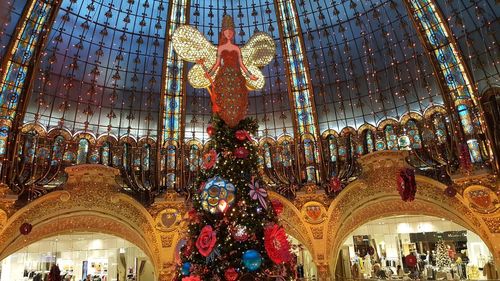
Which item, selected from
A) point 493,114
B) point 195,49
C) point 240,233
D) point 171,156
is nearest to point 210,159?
point 240,233

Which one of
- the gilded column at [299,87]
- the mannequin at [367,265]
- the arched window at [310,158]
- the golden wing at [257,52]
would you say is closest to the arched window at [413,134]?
the gilded column at [299,87]

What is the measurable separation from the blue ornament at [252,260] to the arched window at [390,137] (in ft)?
41.4

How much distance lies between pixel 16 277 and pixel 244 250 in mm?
17610

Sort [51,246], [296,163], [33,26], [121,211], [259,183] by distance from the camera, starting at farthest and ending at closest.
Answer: [51,246]
[296,163]
[121,211]
[33,26]
[259,183]

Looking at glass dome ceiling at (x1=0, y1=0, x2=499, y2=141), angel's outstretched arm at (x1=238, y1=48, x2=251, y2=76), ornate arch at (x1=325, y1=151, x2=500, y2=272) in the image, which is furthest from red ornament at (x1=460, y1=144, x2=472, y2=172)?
angel's outstretched arm at (x1=238, y1=48, x2=251, y2=76)

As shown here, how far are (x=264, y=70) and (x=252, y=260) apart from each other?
14.3m

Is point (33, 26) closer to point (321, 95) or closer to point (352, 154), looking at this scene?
point (321, 95)

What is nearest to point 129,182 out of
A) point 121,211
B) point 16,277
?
point 121,211

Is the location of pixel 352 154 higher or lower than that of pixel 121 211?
higher

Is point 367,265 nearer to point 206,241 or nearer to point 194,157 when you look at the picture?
point 194,157

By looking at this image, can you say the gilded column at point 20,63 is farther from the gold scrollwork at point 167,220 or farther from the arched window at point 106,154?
the gold scrollwork at point 167,220

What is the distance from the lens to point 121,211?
707 inches

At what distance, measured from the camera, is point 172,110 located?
20.2m

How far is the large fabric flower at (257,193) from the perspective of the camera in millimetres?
8164
